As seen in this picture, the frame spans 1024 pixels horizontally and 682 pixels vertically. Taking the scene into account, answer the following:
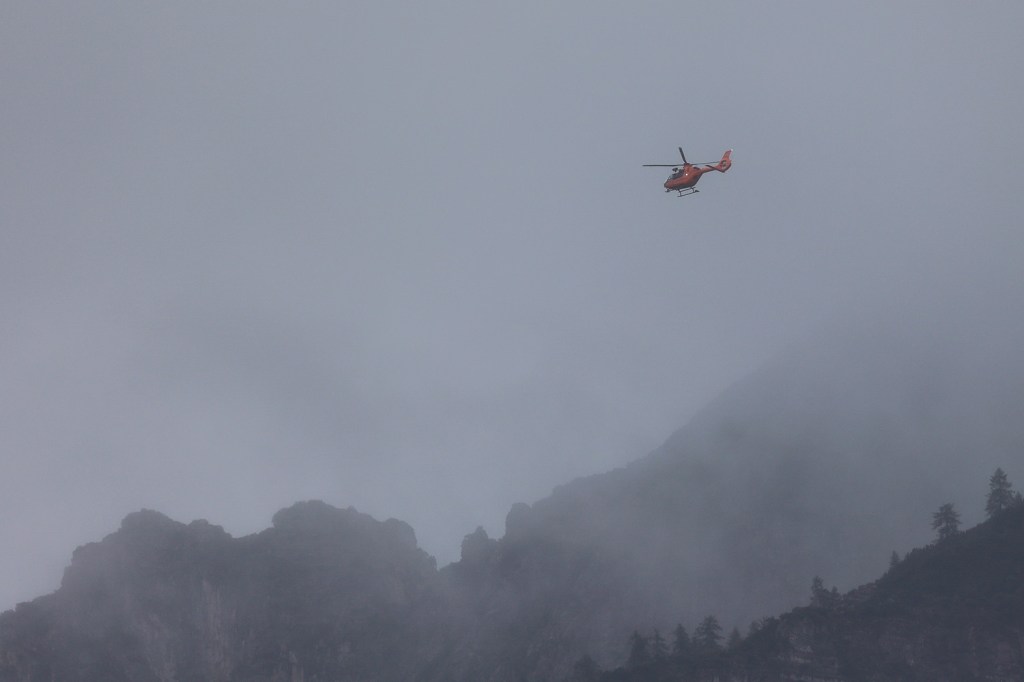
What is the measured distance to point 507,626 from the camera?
533 ft

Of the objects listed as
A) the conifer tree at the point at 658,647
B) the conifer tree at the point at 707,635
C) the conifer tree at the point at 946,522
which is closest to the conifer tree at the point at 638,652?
the conifer tree at the point at 658,647

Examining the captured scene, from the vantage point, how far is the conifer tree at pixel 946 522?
452ft

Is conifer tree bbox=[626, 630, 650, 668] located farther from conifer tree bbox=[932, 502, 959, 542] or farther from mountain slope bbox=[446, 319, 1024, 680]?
conifer tree bbox=[932, 502, 959, 542]

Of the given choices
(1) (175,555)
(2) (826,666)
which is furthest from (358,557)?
(2) (826,666)

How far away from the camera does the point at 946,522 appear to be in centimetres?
13900

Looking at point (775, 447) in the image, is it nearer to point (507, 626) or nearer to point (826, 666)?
point (507, 626)

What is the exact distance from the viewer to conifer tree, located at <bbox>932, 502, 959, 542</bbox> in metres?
138

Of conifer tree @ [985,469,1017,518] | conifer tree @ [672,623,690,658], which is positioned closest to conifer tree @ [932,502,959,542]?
conifer tree @ [985,469,1017,518]

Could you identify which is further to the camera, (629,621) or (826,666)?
(629,621)

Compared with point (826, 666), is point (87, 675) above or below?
above

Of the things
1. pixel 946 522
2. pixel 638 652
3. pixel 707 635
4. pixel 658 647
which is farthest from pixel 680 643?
pixel 946 522

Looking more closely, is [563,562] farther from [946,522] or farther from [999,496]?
[999,496]

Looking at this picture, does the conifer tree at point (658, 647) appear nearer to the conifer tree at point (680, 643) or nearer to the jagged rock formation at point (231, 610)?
the conifer tree at point (680, 643)

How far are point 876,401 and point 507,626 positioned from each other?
6477 centimetres
